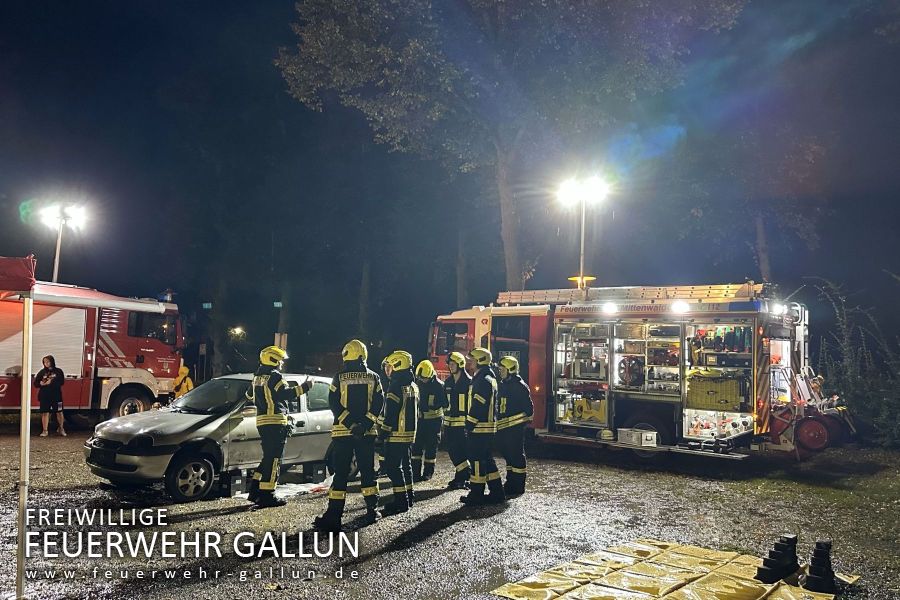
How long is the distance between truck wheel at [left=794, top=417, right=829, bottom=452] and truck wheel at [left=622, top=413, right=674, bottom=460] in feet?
7.98

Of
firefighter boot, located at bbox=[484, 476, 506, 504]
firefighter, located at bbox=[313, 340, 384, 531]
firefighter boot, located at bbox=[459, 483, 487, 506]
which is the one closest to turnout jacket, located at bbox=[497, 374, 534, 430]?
firefighter boot, located at bbox=[484, 476, 506, 504]

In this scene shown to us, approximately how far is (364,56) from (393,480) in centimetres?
1372

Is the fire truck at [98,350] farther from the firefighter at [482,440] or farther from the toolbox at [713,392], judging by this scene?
the toolbox at [713,392]

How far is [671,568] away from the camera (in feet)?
18.9

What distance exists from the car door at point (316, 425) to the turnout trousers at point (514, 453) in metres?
2.29

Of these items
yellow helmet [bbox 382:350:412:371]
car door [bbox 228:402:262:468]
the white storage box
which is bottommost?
the white storage box

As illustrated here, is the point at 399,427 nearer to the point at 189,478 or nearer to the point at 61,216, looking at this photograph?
the point at 189,478

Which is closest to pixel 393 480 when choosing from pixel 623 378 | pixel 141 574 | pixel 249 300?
pixel 141 574

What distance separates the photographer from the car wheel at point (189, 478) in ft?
25.7

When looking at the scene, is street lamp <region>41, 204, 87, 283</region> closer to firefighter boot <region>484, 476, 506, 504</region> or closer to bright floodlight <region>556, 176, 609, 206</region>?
bright floodlight <region>556, 176, 609, 206</region>

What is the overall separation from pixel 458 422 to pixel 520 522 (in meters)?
2.06

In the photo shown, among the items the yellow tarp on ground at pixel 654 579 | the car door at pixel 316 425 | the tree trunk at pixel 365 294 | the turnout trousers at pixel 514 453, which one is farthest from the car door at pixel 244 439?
the tree trunk at pixel 365 294

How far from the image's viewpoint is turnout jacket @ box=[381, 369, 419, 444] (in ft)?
25.3

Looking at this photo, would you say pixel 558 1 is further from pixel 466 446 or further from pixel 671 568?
pixel 671 568
